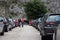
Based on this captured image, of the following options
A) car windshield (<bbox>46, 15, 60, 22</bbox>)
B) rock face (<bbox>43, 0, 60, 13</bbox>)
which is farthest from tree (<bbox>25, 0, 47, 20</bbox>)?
car windshield (<bbox>46, 15, 60, 22</bbox>)

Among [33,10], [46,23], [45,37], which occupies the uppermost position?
[46,23]

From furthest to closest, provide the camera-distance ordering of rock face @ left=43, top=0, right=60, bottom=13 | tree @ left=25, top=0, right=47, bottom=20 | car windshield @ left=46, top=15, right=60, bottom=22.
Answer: rock face @ left=43, top=0, right=60, bottom=13 < tree @ left=25, top=0, right=47, bottom=20 < car windshield @ left=46, top=15, right=60, bottom=22

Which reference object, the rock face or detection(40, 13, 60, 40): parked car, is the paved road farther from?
the rock face

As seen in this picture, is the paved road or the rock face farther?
the rock face

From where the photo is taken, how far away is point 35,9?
242 ft

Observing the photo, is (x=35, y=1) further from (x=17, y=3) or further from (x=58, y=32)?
(x=58, y=32)

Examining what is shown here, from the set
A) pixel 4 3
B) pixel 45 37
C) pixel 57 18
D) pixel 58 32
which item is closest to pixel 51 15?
pixel 57 18

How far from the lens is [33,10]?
74.2m

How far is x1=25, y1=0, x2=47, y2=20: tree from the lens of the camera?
73312 millimetres

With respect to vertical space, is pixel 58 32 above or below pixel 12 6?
above

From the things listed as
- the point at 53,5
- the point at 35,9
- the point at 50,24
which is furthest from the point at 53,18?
the point at 53,5

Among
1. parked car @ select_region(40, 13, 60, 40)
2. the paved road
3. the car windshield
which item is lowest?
the paved road

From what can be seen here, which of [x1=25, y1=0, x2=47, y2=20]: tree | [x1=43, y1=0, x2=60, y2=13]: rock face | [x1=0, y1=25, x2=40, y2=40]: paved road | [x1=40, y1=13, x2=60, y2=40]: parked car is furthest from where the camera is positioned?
[x1=43, y1=0, x2=60, y2=13]: rock face

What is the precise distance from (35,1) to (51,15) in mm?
59553
